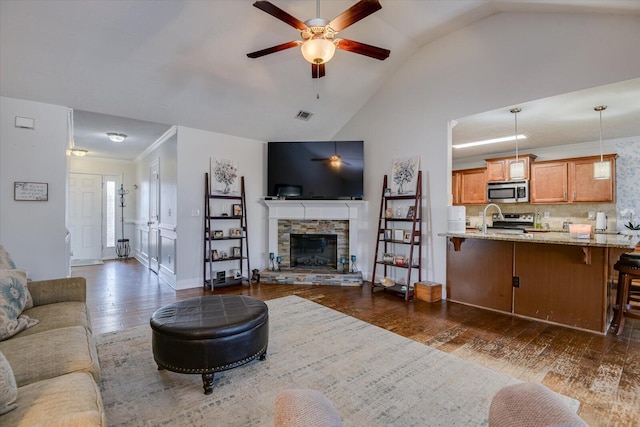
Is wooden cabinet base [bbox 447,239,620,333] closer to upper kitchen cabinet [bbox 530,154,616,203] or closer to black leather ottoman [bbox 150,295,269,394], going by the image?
upper kitchen cabinet [bbox 530,154,616,203]

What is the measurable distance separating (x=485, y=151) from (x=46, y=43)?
A: 711 centimetres

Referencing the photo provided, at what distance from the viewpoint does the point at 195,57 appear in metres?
3.55

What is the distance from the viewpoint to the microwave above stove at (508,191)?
19.3 ft

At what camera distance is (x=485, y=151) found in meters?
6.41

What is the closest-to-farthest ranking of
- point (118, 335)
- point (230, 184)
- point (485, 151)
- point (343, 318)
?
point (118, 335)
point (343, 318)
point (230, 184)
point (485, 151)

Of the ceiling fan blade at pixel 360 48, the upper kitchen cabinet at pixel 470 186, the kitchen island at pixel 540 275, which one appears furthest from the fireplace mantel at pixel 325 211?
the upper kitchen cabinet at pixel 470 186

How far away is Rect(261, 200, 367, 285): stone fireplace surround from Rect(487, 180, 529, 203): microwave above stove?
3.06 meters

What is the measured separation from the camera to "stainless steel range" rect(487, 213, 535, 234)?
6.07m

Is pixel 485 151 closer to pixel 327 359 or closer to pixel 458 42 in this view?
pixel 458 42

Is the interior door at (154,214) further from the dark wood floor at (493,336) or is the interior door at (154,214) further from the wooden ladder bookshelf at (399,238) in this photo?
the wooden ladder bookshelf at (399,238)

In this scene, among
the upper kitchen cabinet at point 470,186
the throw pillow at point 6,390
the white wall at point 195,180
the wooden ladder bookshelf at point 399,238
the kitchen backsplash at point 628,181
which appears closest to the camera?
the throw pillow at point 6,390

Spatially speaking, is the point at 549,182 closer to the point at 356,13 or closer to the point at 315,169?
the point at 315,169

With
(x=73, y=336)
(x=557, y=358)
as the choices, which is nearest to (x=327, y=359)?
(x=73, y=336)

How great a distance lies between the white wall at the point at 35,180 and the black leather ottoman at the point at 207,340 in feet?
8.79
